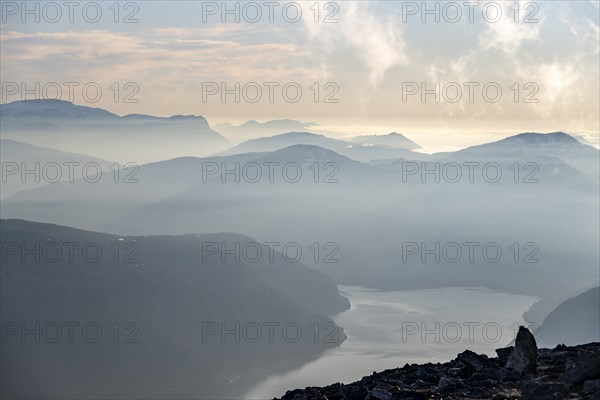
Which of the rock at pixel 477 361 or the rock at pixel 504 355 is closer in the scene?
the rock at pixel 477 361

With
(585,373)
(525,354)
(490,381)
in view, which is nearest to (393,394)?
(490,381)

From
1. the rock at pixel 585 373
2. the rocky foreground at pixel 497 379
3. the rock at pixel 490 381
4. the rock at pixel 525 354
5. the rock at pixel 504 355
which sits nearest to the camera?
the rock at pixel 490 381

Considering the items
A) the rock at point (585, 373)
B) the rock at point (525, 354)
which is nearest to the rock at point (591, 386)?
the rock at point (585, 373)

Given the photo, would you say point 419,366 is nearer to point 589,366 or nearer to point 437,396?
point 437,396

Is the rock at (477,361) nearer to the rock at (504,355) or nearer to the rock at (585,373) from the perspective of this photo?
the rock at (504,355)

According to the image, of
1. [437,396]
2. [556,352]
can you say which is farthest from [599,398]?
[556,352]

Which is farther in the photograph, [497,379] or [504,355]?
[504,355]

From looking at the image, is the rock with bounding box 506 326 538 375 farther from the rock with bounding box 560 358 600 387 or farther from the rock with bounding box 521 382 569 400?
the rock with bounding box 521 382 569 400

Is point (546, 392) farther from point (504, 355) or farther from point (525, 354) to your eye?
point (504, 355)
